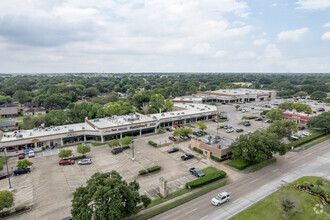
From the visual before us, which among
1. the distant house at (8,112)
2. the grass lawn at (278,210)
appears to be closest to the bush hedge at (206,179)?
the grass lawn at (278,210)

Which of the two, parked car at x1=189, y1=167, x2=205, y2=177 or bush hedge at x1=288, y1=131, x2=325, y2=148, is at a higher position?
bush hedge at x1=288, y1=131, x2=325, y2=148

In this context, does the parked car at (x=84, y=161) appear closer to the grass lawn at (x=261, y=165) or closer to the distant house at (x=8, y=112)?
the grass lawn at (x=261, y=165)

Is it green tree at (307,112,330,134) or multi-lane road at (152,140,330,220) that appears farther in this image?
green tree at (307,112,330,134)

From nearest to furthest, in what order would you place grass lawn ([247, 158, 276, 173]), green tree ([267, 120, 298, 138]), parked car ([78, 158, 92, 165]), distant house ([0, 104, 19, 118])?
1. grass lawn ([247, 158, 276, 173])
2. parked car ([78, 158, 92, 165])
3. green tree ([267, 120, 298, 138])
4. distant house ([0, 104, 19, 118])

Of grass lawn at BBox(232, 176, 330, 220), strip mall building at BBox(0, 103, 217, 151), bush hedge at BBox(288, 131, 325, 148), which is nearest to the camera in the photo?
grass lawn at BBox(232, 176, 330, 220)

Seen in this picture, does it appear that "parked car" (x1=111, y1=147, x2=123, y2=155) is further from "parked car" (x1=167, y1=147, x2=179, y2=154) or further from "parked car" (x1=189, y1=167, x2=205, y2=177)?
"parked car" (x1=189, y1=167, x2=205, y2=177)

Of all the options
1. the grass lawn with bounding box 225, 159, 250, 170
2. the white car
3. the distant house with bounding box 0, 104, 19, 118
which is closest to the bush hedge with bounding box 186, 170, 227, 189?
the white car
